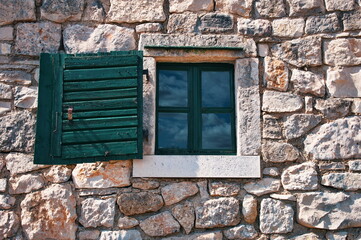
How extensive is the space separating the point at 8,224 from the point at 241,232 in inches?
74.0

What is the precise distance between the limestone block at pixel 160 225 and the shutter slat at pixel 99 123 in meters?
0.78

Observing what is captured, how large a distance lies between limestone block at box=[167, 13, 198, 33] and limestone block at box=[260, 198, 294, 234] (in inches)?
63.9

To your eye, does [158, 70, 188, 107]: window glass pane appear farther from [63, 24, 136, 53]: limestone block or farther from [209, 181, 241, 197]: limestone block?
[209, 181, 241, 197]: limestone block

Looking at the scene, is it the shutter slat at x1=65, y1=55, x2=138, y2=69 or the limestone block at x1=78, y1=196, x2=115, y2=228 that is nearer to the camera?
the limestone block at x1=78, y1=196, x2=115, y2=228

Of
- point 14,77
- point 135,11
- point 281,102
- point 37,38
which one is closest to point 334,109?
point 281,102

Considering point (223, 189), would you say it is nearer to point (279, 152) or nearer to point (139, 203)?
point (279, 152)

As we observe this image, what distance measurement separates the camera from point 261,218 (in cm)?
362

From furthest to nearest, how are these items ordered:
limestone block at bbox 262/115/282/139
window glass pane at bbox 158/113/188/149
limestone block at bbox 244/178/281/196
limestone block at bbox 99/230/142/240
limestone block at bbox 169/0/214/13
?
limestone block at bbox 169/0/214/13, window glass pane at bbox 158/113/188/149, limestone block at bbox 262/115/282/139, limestone block at bbox 244/178/281/196, limestone block at bbox 99/230/142/240

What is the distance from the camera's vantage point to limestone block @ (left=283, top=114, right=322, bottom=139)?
3.77 meters

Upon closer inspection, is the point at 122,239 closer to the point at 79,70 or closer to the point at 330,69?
the point at 79,70

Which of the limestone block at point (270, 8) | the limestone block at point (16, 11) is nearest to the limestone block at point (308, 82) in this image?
the limestone block at point (270, 8)

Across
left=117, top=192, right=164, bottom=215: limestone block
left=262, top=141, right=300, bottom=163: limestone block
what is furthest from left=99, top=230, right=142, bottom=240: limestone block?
left=262, top=141, right=300, bottom=163: limestone block

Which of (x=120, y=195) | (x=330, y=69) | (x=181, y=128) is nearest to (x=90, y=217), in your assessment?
(x=120, y=195)

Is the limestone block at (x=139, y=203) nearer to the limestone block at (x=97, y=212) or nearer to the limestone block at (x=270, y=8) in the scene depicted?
the limestone block at (x=97, y=212)
